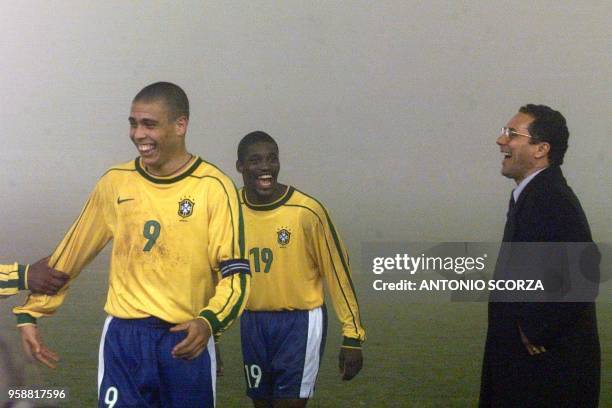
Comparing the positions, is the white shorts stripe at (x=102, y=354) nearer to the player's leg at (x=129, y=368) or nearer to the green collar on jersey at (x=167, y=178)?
the player's leg at (x=129, y=368)

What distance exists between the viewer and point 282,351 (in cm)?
414

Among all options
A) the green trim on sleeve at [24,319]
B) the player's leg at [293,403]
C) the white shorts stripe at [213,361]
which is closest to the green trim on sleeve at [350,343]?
the player's leg at [293,403]

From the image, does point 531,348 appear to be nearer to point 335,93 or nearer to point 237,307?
point 237,307

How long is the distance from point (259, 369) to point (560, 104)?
1693mm

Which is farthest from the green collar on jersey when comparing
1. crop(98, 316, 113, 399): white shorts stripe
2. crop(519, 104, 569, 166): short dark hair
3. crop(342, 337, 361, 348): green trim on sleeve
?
crop(519, 104, 569, 166): short dark hair

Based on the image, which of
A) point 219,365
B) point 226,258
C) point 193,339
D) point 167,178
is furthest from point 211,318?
point 219,365

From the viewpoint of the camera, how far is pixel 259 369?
13.5ft

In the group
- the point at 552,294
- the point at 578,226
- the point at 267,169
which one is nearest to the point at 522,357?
the point at 552,294

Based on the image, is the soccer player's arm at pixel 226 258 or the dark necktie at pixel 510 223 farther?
the dark necktie at pixel 510 223

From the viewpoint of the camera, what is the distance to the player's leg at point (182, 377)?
137 inches

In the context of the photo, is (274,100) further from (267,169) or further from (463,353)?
(463,353)

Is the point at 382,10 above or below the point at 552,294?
above

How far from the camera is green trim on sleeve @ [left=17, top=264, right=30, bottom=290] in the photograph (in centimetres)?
374

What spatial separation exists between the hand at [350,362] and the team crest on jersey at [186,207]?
98cm
